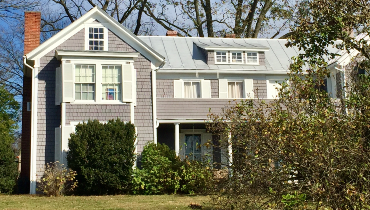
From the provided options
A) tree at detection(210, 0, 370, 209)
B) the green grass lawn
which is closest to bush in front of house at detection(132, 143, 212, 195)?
the green grass lawn

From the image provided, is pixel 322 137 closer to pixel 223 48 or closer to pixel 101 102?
pixel 101 102

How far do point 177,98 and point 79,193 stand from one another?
18.6 ft

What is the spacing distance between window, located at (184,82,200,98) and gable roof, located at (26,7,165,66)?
2.89 m

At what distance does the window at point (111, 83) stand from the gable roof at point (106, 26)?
1.37 m

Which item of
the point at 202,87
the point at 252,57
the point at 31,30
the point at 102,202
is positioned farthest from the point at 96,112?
the point at 252,57

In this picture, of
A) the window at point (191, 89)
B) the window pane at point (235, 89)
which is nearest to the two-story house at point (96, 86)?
the window at point (191, 89)

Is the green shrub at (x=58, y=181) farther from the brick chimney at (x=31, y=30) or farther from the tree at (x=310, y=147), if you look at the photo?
the tree at (x=310, y=147)

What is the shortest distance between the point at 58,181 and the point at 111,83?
4134 mm

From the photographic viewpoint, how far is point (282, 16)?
30.7m

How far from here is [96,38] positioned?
18891 millimetres

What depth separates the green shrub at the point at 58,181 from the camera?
16078mm

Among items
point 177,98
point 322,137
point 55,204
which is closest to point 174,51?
point 177,98

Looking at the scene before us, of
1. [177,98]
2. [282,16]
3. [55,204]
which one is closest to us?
[55,204]

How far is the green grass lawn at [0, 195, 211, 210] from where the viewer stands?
1296cm
